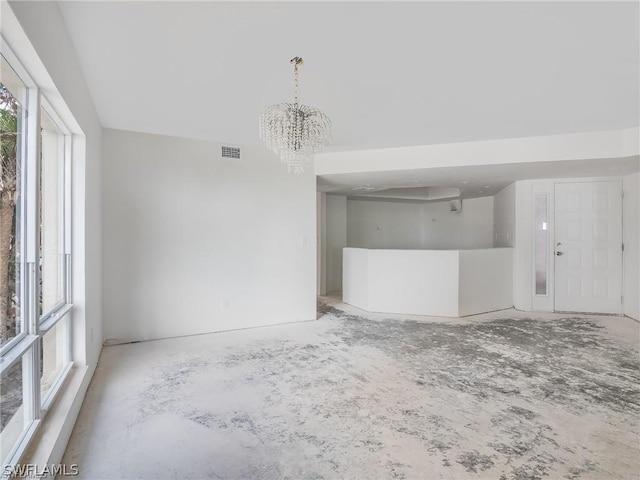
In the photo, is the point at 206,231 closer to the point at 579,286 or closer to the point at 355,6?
the point at 355,6

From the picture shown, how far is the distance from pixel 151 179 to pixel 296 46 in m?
2.58

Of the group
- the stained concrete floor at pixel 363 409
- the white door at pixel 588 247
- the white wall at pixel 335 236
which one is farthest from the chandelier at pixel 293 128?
the white wall at pixel 335 236

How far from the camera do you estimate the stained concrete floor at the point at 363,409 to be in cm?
179

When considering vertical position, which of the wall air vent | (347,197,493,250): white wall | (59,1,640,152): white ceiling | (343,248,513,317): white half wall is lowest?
(343,248,513,317): white half wall

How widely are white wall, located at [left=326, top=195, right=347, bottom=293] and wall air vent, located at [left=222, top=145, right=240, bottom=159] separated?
10.8 feet

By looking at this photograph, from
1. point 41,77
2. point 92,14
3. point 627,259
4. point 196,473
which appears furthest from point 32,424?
point 627,259

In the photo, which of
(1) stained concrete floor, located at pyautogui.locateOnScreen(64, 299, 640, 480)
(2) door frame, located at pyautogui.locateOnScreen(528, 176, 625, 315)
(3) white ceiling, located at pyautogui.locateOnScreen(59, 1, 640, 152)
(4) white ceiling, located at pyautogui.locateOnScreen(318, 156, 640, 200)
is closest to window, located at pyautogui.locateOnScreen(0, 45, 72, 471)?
(1) stained concrete floor, located at pyautogui.locateOnScreen(64, 299, 640, 480)

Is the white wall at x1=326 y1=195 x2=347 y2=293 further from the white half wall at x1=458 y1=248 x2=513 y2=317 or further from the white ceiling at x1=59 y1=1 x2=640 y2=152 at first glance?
the white ceiling at x1=59 y1=1 x2=640 y2=152

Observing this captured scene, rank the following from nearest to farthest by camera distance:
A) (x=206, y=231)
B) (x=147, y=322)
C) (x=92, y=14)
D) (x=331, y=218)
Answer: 1. (x=92, y=14)
2. (x=147, y=322)
3. (x=206, y=231)
4. (x=331, y=218)

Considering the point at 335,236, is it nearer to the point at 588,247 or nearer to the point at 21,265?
the point at 588,247

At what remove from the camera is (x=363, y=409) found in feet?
7.68

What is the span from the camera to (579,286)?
5.26 m

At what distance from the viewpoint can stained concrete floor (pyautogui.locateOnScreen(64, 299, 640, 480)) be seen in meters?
1.79

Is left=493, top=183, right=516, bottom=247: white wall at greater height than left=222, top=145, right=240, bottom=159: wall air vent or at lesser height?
lesser
